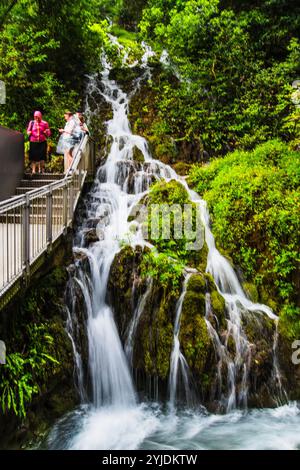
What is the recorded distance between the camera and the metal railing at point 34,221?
18.0ft

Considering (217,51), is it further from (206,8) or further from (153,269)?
(153,269)

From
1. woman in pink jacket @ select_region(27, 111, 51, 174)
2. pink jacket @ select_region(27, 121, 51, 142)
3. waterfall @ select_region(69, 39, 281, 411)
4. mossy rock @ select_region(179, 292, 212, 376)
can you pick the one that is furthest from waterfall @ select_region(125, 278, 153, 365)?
pink jacket @ select_region(27, 121, 51, 142)

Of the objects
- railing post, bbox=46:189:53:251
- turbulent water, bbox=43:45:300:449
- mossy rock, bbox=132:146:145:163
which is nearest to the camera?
turbulent water, bbox=43:45:300:449

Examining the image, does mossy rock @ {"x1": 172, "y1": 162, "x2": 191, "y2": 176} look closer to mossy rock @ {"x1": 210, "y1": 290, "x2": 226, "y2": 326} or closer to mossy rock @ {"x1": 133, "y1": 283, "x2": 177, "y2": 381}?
mossy rock @ {"x1": 210, "y1": 290, "x2": 226, "y2": 326}

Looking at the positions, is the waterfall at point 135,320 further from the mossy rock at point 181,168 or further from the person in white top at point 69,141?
the mossy rock at point 181,168

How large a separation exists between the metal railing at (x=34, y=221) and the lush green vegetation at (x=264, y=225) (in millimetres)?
3417

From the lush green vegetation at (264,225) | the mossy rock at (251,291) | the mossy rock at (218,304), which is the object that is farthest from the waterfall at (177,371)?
the lush green vegetation at (264,225)

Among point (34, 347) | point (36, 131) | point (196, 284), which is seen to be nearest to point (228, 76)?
point (36, 131)

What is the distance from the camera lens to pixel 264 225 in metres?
8.81

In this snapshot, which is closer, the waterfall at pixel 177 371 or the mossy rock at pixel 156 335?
the waterfall at pixel 177 371

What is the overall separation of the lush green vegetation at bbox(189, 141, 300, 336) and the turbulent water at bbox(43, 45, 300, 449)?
378 mm

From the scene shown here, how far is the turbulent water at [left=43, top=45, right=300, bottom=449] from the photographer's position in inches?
247

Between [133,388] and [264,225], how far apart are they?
4.46 m

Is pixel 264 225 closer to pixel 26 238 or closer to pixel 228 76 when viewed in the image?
pixel 26 238
